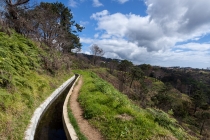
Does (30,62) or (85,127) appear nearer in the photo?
(85,127)

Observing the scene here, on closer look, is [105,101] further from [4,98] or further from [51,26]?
[51,26]

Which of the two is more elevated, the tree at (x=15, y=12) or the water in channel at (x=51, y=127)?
the tree at (x=15, y=12)

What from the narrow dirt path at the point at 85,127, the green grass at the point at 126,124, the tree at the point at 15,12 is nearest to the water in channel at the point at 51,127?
the narrow dirt path at the point at 85,127

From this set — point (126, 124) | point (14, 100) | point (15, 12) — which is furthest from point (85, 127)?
point (15, 12)

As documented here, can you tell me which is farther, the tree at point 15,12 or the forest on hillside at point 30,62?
the tree at point 15,12

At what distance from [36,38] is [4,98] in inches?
661

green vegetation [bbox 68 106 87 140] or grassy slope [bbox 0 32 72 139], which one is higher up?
grassy slope [bbox 0 32 72 139]

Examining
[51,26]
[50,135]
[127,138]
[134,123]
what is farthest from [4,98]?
[51,26]

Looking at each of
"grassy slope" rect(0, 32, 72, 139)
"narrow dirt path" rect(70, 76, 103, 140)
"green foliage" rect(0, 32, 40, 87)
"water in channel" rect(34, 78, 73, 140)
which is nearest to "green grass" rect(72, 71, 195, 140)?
"narrow dirt path" rect(70, 76, 103, 140)

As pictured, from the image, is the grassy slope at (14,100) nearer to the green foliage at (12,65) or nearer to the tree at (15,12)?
the green foliage at (12,65)

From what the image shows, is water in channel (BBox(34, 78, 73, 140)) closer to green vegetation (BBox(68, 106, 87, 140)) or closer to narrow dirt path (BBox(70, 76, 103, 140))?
green vegetation (BBox(68, 106, 87, 140))

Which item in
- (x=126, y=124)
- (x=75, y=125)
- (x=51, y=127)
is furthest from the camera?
(x=51, y=127)

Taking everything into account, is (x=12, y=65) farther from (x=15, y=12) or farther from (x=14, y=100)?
(x=15, y=12)

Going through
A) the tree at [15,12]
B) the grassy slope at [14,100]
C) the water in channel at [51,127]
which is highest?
the tree at [15,12]
